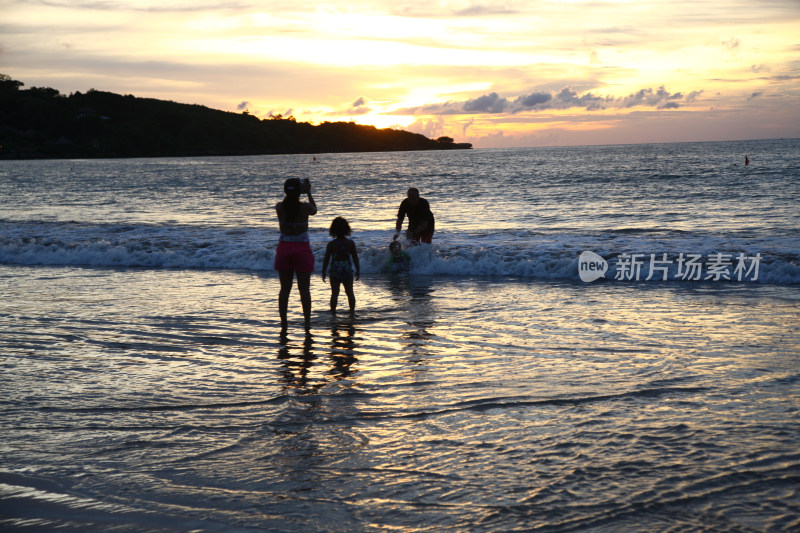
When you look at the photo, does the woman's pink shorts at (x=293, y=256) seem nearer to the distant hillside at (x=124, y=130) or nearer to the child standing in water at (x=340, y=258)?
the child standing in water at (x=340, y=258)

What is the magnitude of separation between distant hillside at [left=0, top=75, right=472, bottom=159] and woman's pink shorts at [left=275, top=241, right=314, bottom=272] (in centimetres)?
14647

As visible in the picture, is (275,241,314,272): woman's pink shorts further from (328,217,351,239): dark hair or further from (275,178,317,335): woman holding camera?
(328,217,351,239): dark hair

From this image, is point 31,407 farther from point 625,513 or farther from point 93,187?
point 93,187

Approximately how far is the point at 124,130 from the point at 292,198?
163 meters

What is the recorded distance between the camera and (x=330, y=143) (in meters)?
198

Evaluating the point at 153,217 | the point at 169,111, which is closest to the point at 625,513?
the point at 153,217

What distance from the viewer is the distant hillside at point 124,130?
142 m

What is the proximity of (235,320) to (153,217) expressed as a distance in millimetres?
20040

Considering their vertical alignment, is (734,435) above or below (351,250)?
below
